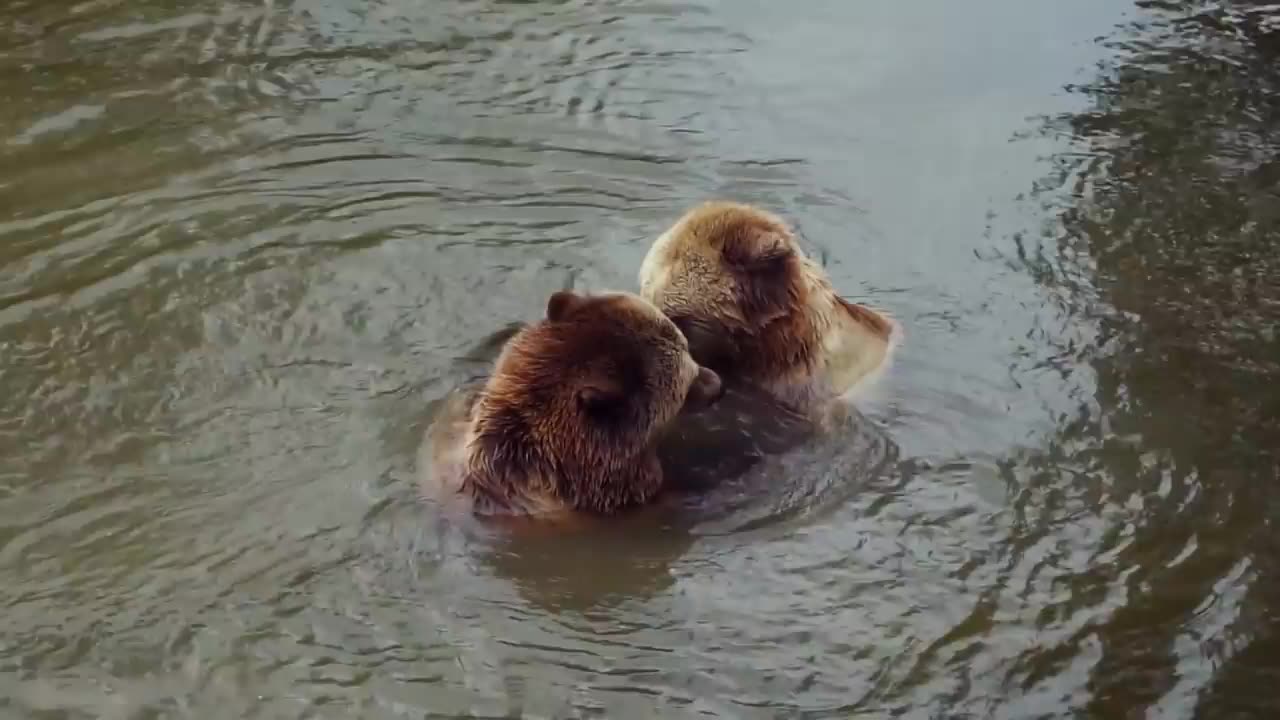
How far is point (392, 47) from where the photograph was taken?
964cm

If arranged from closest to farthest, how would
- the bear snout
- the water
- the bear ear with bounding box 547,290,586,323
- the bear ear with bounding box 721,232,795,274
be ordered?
the water, the bear ear with bounding box 547,290,586,323, the bear snout, the bear ear with bounding box 721,232,795,274

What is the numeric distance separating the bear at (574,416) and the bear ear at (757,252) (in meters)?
0.74

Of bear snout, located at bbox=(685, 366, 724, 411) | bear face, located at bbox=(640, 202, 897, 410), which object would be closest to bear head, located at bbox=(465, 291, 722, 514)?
bear snout, located at bbox=(685, 366, 724, 411)

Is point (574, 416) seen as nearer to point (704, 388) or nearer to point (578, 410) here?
point (578, 410)

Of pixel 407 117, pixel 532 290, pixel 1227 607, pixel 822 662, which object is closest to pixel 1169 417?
pixel 1227 607

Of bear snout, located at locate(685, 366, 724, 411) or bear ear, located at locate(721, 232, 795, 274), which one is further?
bear ear, located at locate(721, 232, 795, 274)

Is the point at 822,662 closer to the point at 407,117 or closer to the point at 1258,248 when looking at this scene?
the point at 1258,248

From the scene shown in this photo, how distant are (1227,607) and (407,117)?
5.29 m

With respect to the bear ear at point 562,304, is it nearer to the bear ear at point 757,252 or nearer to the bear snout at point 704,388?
the bear snout at point 704,388

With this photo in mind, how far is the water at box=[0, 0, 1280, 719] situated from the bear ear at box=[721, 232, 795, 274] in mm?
822

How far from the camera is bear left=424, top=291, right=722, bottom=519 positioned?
578cm

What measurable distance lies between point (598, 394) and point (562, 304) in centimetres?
40

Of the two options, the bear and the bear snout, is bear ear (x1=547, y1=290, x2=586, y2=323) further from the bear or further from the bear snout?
the bear snout

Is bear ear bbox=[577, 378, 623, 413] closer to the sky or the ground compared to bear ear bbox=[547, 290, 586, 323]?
closer to the ground
